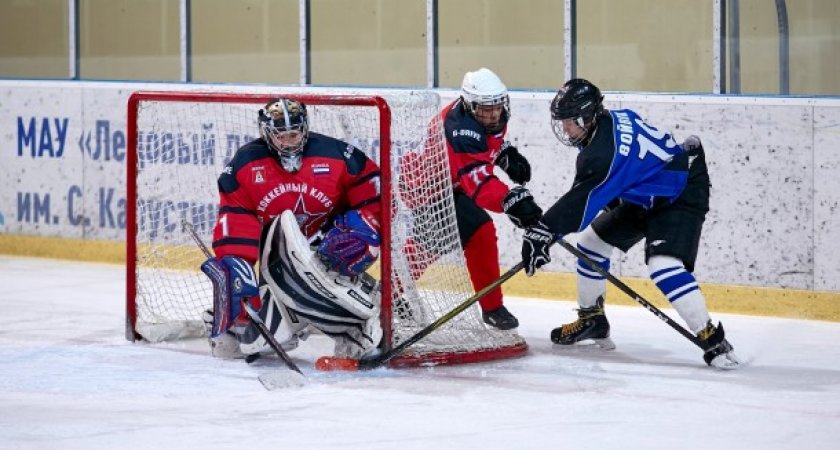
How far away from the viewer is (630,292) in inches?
205

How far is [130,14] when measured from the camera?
28.1 feet

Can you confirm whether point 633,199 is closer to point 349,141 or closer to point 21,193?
point 349,141

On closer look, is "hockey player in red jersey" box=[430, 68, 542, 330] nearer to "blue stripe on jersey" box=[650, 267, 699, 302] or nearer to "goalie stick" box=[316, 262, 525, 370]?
"goalie stick" box=[316, 262, 525, 370]

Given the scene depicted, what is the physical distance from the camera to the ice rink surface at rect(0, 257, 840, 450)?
13.5 ft

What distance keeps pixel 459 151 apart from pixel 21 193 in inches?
137

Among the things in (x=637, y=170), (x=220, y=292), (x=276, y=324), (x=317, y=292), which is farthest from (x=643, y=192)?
(x=220, y=292)

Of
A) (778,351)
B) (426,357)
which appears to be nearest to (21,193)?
(426,357)

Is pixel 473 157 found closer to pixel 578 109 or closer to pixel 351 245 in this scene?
pixel 578 109

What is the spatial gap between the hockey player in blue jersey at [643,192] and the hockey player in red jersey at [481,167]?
27 cm

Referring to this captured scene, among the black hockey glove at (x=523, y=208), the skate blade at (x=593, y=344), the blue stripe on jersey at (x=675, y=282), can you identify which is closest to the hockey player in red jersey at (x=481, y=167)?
the black hockey glove at (x=523, y=208)

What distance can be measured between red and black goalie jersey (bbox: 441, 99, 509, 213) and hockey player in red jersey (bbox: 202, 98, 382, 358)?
362 millimetres

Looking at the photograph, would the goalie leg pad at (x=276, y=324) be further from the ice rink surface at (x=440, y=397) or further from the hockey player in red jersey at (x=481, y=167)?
the hockey player in red jersey at (x=481, y=167)

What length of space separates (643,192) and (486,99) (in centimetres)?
63

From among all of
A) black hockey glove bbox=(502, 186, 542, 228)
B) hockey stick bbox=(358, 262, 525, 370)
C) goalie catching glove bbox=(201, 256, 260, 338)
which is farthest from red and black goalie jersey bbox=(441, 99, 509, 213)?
goalie catching glove bbox=(201, 256, 260, 338)
